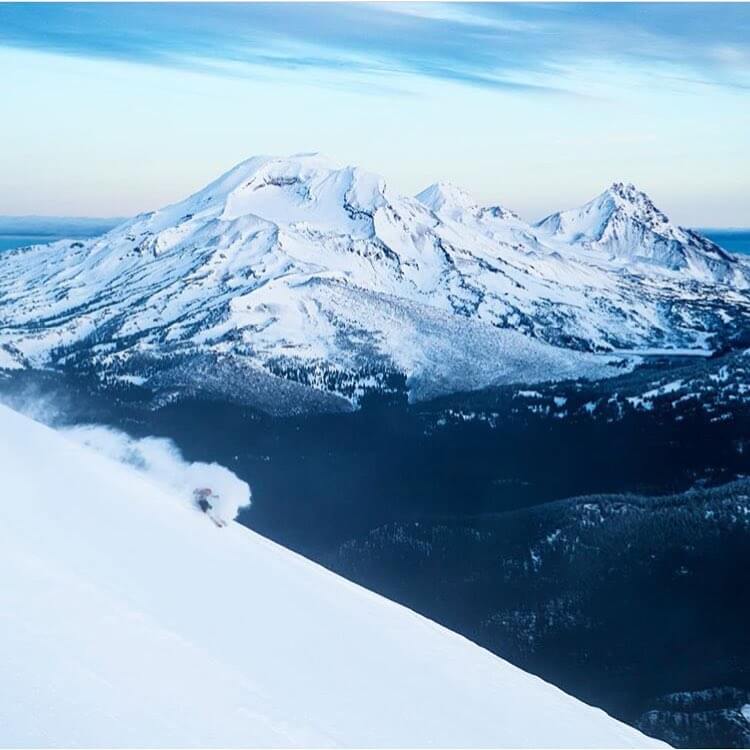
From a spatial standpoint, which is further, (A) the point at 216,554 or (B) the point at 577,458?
(B) the point at 577,458

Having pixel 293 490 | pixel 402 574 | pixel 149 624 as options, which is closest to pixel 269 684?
pixel 149 624

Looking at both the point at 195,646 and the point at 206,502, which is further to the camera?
the point at 206,502

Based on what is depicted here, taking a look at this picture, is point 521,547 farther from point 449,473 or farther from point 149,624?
point 149,624

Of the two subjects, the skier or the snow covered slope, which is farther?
the skier

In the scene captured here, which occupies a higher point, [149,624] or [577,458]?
[149,624]

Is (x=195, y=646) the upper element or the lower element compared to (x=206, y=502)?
upper

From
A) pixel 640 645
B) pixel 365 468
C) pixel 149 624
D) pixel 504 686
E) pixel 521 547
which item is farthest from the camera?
pixel 365 468

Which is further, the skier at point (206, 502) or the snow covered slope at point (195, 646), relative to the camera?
the skier at point (206, 502)

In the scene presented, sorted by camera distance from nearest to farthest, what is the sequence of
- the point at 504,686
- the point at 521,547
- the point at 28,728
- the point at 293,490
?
the point at 28,728 < the point at 504,686 < the point at 521,547 < the point at 293,490
